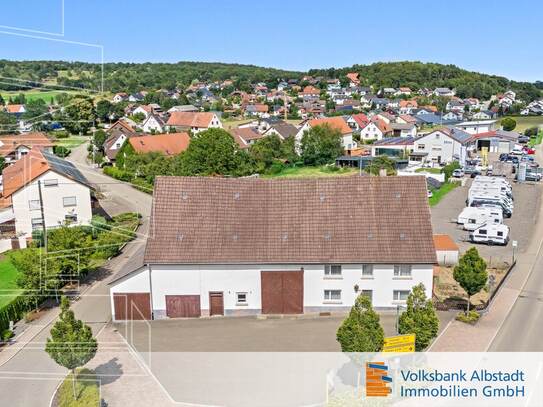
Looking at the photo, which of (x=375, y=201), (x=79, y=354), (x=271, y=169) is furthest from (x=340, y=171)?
(x=79, y=354)

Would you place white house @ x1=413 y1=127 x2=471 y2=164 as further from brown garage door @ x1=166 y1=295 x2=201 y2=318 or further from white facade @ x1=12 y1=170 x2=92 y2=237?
brown garage door @ x1=166 y1=295 x2=201 y2=318

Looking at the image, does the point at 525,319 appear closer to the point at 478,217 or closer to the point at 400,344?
the point at 400,344

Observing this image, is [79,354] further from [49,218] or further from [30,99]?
[49,218]

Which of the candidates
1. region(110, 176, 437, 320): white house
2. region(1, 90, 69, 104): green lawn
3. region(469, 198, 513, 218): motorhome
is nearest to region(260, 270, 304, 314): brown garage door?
region(110, 176, 437, 320): white house

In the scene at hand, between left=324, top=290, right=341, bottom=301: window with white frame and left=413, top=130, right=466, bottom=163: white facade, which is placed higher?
left=413, top=130, right=466, bottom=163: white facade

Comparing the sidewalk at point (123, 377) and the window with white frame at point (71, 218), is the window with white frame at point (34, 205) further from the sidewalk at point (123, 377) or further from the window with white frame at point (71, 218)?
the sidewalk at point (123, 377)

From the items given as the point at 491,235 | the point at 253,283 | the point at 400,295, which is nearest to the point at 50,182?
the point at 253,283
